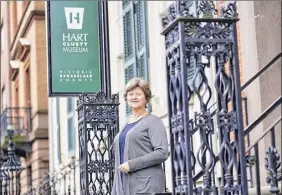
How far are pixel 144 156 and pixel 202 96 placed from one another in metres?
1.44

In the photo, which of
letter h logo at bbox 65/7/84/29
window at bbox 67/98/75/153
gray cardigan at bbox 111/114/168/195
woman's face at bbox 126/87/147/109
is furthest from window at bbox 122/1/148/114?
gray cardigan at bbox 111/114/168/195

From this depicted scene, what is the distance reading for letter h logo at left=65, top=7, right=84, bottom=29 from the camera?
9.79 metres

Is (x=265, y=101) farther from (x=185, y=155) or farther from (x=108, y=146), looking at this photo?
(x=185, y=155)

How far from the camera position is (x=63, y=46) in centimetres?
986

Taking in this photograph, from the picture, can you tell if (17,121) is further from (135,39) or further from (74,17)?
(74,17)

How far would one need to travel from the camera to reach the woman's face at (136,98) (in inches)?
261

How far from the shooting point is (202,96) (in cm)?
512

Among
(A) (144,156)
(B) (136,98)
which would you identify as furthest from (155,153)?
(B) (136,98)

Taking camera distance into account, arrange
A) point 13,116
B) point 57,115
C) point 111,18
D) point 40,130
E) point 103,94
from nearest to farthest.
Answer: point 103,94, point 111,18, point 57,115, point 40,130, point 13,116

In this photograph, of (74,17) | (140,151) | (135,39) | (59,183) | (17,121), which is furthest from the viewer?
(17,121)

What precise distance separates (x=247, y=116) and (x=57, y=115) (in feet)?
44.6

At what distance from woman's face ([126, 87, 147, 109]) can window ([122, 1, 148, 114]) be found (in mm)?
7733

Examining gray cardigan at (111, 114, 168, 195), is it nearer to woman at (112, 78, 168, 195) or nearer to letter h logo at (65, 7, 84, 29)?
woman at (112, 78, 168, 195)

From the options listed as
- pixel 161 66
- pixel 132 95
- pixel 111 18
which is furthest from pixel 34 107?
pixel 132 95
